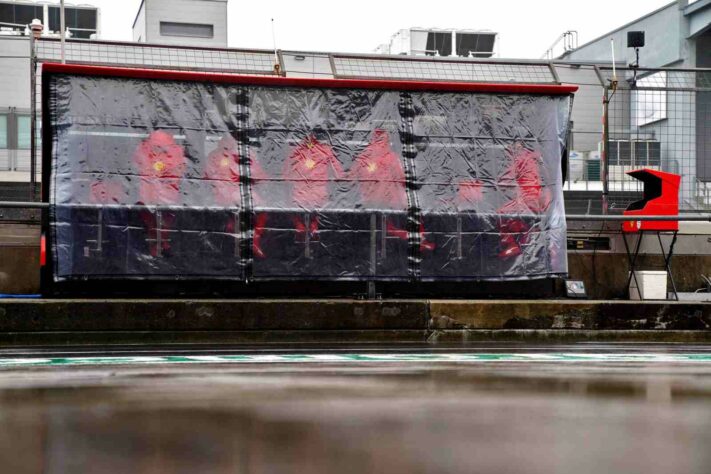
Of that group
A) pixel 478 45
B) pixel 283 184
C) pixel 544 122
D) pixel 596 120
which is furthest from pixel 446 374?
pixel 478 45

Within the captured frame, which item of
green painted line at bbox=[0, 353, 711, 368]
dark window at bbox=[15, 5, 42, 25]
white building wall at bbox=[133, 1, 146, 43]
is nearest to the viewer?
green painted line at bbox=[0, 353, 711, 368]

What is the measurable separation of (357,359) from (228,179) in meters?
3.58

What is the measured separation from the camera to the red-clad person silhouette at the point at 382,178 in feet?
42.9

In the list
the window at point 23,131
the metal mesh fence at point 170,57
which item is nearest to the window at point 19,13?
the window at point 23,131

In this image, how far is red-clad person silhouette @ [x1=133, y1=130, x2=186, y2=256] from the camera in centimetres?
1256

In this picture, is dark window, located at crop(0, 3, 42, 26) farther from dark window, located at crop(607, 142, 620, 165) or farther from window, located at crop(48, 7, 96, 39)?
dark window, located at crop(607, 142, 620, 165)

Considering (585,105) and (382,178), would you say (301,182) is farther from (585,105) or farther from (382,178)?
(585,105)

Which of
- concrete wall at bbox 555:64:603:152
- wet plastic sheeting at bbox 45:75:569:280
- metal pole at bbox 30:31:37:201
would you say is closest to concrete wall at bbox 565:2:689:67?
concrete wall at bbox 555:64:603:152

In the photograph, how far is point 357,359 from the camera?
1020cm

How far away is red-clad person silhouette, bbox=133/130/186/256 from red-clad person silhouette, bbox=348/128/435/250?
7.09 feet

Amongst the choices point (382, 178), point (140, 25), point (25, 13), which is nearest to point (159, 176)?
point (382, 178)

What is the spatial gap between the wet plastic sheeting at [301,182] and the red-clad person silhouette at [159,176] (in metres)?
0.01

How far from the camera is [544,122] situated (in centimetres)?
1367

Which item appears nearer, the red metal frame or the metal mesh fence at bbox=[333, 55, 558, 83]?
the red metal frame
